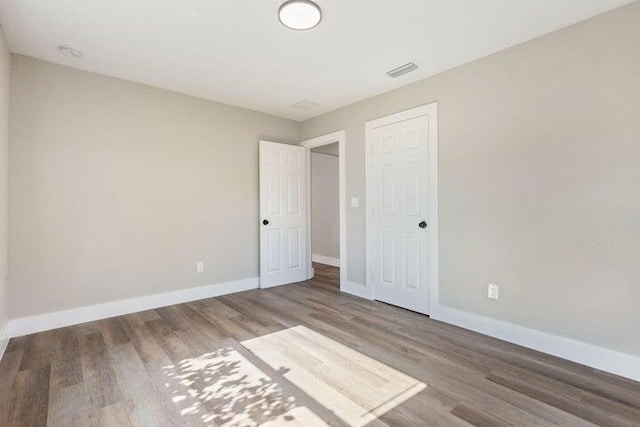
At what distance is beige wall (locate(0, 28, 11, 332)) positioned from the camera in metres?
2.38

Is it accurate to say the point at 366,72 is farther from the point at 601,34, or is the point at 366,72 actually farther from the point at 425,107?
the point at 601,34

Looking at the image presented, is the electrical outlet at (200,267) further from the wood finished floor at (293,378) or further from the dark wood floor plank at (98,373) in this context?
the dark wood floor plank at (98,373)

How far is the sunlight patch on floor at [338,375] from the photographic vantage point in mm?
1751

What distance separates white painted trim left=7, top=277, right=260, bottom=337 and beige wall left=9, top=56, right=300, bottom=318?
0.08m

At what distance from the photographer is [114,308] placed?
319 cm

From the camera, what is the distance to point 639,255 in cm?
201

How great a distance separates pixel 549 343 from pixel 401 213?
1726mm

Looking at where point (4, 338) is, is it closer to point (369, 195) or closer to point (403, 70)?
point (369, 195)

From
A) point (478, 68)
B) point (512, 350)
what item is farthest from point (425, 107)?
point (512, 350)

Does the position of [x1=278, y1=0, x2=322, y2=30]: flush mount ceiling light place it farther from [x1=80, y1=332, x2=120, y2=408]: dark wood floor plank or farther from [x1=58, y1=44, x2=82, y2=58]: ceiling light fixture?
[x1=80, y1=332, x2=120, y2=408]: dark wood floor plank

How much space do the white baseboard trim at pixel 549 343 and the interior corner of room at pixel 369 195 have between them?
0.01 metres

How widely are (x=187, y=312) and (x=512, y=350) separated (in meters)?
3.15

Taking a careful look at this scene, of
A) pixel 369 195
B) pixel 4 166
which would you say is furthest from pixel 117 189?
pixel 369 195

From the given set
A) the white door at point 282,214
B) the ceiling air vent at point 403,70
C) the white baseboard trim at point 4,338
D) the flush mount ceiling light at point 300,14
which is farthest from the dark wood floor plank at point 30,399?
the ceiling air vent at point 403,70
